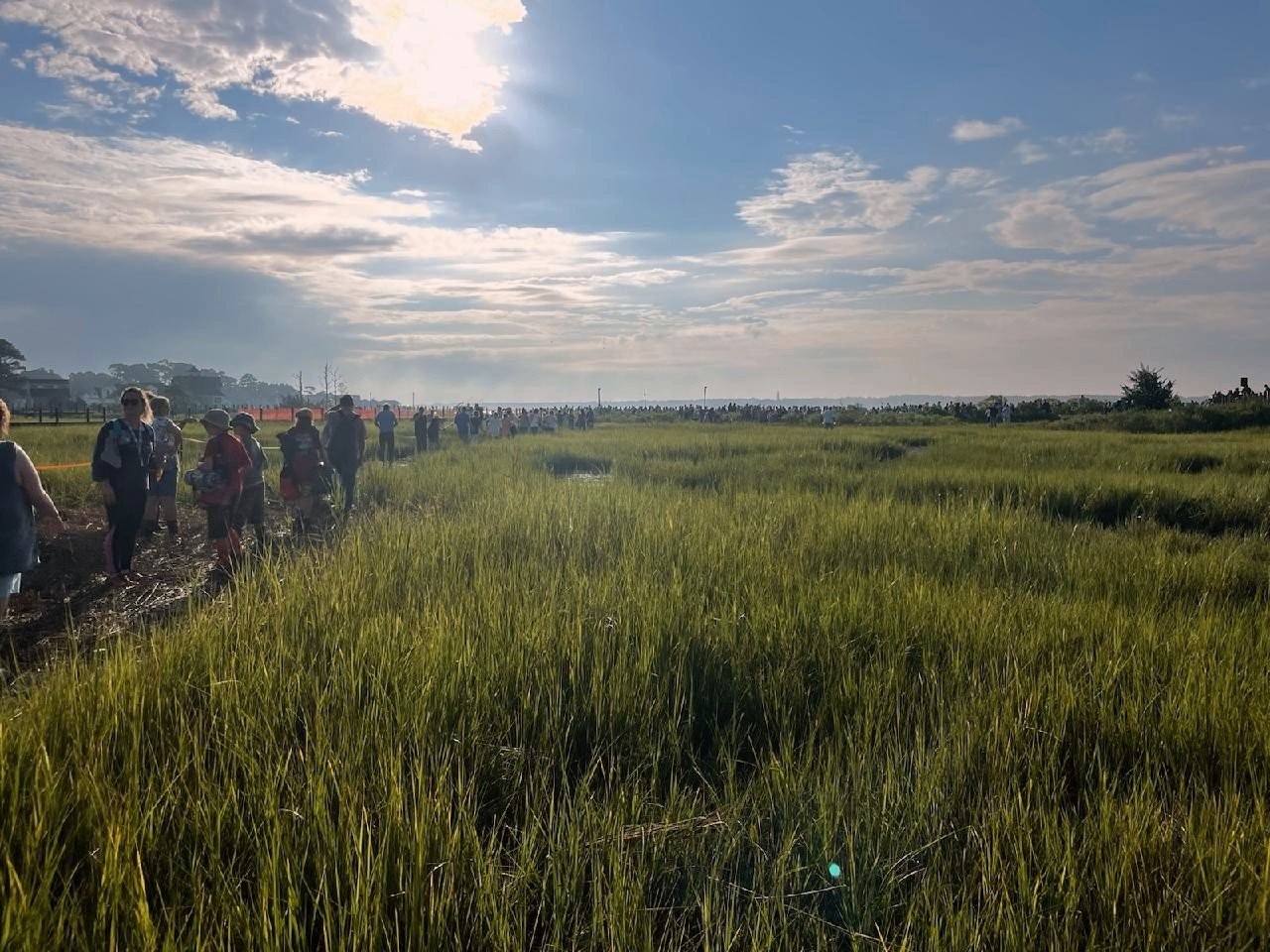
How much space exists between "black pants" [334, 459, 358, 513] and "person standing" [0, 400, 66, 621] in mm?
5914

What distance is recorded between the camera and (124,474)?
23.5 feet

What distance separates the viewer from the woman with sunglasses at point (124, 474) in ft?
23.1

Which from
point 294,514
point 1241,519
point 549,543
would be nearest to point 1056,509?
point 1241,519

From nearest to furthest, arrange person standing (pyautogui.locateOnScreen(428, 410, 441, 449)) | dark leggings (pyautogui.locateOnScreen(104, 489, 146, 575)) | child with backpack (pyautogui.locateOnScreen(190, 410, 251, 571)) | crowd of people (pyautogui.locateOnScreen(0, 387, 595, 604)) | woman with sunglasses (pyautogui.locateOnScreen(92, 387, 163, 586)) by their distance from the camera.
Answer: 1. crowd of people (pyautogui.locateOnScreen(0, 387, 595, 604))
2. woman with sunglasses (pyautogui.locateOnScreen(92, 387, 163, 586))
3. dark leggings (pyautogui.locateOnScreen(104, 489, 146, 575))
4. child with backpack (pyautogui.locateOnScreen(190, 410, 251, 571))
5. person standing (pyautogui.locateOnScreen(428, 410, 441, 449))

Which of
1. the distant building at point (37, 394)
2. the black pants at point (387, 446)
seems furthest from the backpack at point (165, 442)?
the distant building at point (37, 394)

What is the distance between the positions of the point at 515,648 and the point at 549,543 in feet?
10.7

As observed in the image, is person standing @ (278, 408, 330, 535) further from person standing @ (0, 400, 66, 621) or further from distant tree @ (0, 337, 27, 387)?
distant tree @ (0, 337, 27, 387)

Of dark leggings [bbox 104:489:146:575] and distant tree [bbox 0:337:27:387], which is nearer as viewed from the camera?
dark leggings [bbox 104:489:146:575]

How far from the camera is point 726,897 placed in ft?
6.90

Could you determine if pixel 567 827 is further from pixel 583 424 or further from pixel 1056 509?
pixel 583 424

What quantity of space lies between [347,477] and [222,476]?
3.48 meters

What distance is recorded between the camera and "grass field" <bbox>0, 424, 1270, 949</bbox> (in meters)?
1.94

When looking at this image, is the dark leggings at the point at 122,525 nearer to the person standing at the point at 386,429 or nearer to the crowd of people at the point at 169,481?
the crowd of people at the point at 169,481

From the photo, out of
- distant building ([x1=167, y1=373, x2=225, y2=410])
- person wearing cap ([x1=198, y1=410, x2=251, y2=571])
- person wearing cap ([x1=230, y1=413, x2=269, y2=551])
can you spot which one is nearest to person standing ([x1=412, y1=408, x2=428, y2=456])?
person wearing cap ([x1=230, y1=413, x2=269, y2=551])
